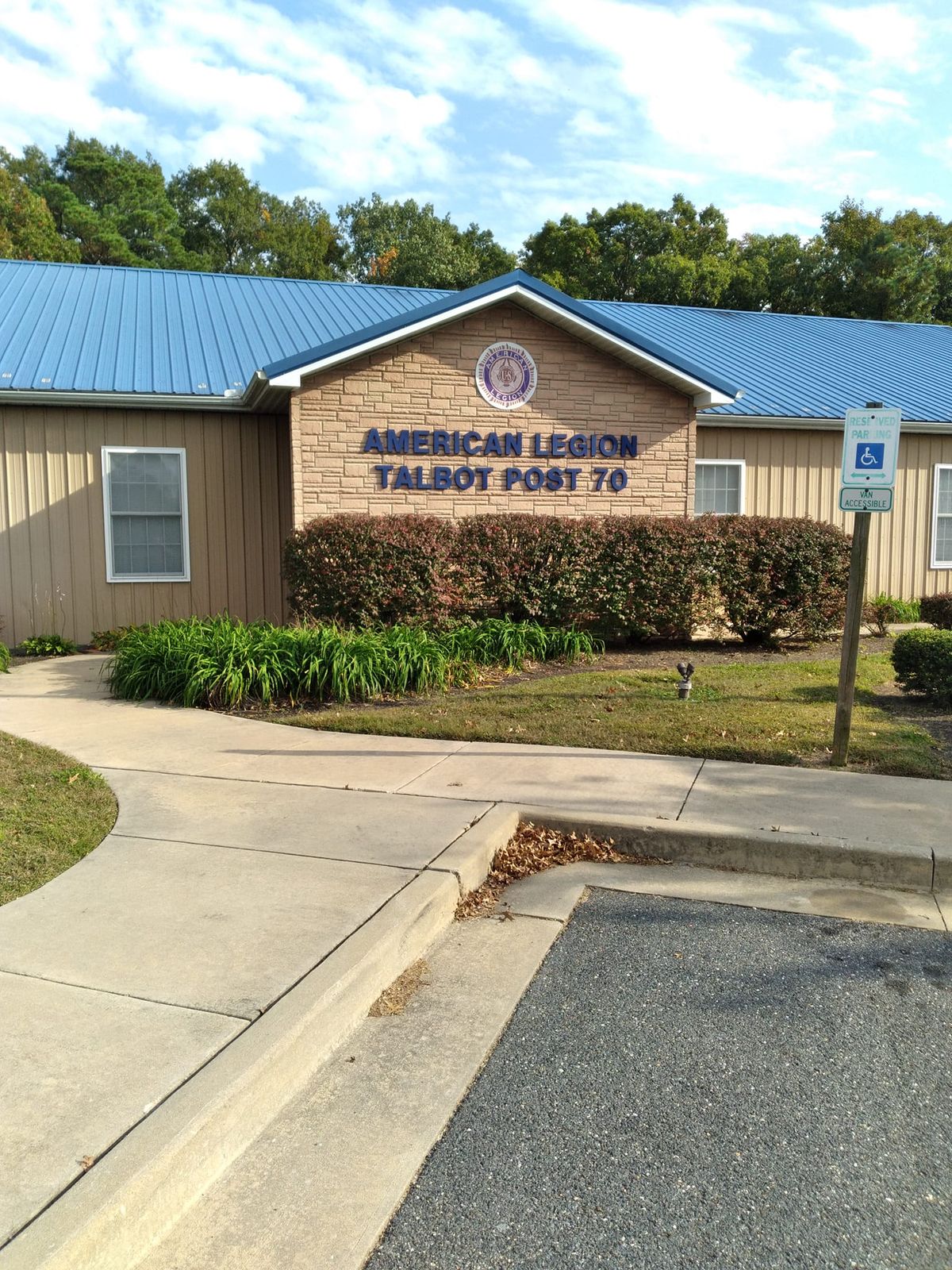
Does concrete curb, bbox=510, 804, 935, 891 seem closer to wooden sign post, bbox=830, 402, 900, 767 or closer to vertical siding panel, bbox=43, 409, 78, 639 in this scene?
wooden sign post, bbox=830, 402, 900, 767

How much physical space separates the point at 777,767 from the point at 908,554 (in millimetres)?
11509

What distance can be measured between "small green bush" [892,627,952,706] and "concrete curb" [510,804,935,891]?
400 cm

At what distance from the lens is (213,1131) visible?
9.62 feet

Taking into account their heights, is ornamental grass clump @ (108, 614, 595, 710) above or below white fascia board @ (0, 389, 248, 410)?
below

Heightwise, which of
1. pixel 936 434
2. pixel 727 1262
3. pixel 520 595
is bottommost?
pixel 727 1262

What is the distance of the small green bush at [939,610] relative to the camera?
12477 mm

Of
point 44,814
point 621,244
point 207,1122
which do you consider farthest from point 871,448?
point 621,244

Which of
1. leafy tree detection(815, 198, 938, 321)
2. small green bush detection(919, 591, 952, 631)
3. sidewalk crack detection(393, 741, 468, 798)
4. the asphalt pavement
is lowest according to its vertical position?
the asphalt pavement

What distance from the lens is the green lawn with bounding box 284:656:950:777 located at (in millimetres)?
7547

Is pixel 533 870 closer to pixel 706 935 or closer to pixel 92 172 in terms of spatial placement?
pixel 706 935

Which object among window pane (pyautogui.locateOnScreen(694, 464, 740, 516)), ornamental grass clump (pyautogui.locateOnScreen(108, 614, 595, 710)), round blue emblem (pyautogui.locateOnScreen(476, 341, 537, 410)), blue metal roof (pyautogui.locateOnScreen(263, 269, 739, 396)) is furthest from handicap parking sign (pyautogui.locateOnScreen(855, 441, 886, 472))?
window pane (pyautogui.locateOnScreen(694, 464, 740, 516))

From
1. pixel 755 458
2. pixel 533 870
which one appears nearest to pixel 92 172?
pixel 755 458

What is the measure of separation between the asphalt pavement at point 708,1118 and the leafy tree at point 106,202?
4014cm

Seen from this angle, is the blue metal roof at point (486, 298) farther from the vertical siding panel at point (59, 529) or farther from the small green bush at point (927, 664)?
the small green bush at point (927, 664)
